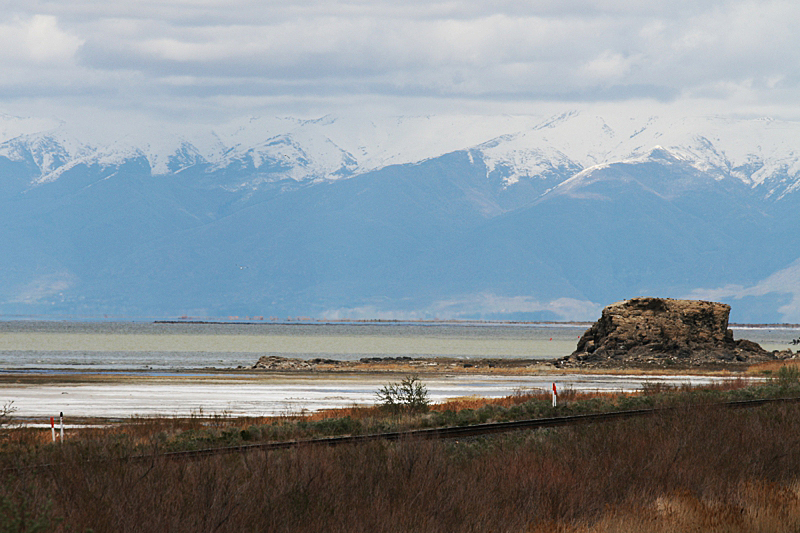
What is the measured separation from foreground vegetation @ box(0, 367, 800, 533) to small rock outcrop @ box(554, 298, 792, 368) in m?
58.0

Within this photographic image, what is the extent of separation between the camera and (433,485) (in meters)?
16.2

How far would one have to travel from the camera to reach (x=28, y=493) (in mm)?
12992

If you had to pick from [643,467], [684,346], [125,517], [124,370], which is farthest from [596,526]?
[684,346]

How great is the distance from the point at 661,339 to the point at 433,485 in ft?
230

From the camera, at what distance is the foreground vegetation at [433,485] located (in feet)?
44.2

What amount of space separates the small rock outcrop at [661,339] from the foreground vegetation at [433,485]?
190 feet

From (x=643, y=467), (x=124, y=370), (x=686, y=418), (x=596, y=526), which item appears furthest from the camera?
(x=124, y=370)

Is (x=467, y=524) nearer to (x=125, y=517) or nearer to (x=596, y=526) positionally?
(x=596, y=526)

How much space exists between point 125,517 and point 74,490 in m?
1.64

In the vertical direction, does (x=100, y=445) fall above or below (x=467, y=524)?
above

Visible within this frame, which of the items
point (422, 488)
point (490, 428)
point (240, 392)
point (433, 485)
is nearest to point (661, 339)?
point (240, 392)

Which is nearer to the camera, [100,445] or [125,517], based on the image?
[125,517]

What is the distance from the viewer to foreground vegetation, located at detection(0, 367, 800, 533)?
13484mm

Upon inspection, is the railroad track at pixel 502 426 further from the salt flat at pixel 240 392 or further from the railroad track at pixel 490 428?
the salt flat at pixel 240 392
